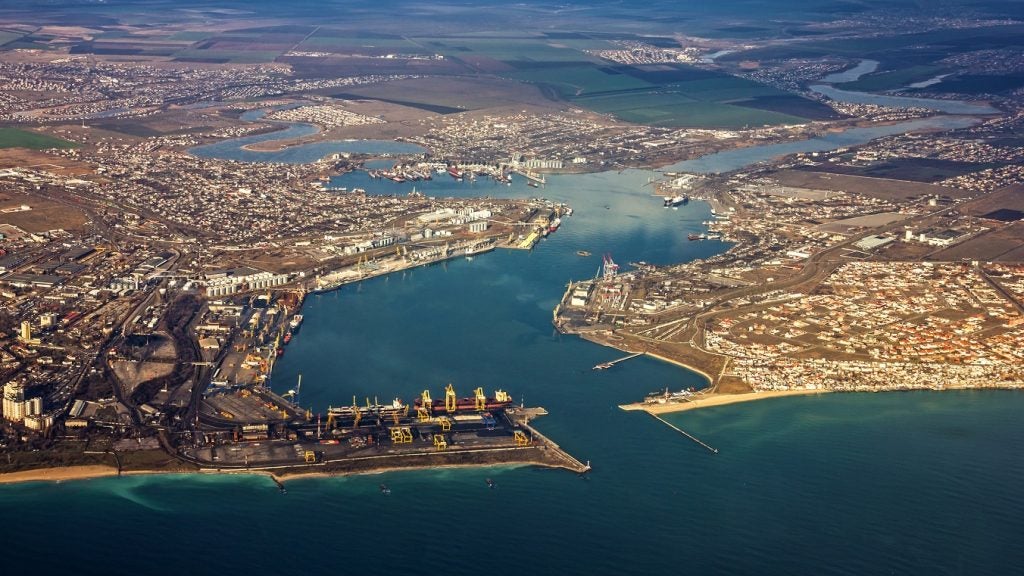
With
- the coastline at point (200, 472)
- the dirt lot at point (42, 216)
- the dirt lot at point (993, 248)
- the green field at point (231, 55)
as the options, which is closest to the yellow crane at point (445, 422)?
the coastline at point (200, 472)

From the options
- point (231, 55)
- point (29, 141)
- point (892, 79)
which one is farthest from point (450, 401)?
point (231, 55)

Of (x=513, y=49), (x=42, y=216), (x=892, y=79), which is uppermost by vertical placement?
(x=513, y=49)

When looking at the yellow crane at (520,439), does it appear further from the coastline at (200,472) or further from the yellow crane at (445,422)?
the yellow crane at (445,422)

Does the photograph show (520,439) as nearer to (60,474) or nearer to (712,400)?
(712,400)

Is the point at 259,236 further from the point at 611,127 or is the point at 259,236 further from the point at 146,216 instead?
the point at 611,127

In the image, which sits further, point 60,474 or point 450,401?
point 450,401

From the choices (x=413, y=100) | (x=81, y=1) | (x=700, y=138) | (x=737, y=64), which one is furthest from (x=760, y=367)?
(x=81, y=1)
